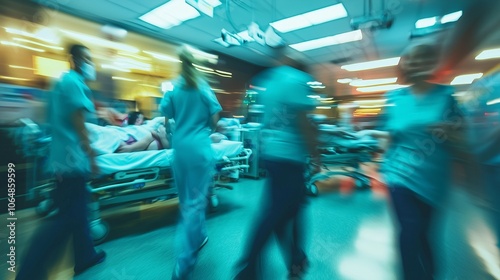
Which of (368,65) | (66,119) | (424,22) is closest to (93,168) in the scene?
(66,119)

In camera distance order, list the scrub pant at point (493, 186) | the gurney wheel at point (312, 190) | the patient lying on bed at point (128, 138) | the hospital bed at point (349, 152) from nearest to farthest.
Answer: the scrub pant at point (493, 186)
the patient lying on bed at point (128, 138)
the gurney wheel at point (312, 190)
the hospital bed at point (349, 152)

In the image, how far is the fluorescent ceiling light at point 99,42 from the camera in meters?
3.31

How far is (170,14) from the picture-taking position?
3455 millimetres

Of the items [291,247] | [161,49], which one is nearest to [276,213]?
[291,247]

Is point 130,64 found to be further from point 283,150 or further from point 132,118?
point 283,150

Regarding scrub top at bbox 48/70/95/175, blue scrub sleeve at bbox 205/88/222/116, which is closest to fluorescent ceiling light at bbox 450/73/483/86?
blue scrub sleeve at bbox 205/88/222/116

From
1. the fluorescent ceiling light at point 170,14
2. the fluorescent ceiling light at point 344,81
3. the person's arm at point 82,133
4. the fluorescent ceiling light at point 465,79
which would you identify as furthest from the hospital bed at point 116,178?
the fluorescent ceiling light at point 344,81

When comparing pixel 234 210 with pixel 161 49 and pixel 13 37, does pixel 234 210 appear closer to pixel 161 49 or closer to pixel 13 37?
pixel 13 37

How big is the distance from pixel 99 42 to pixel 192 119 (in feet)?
11.8

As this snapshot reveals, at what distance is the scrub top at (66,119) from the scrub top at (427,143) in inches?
56.7

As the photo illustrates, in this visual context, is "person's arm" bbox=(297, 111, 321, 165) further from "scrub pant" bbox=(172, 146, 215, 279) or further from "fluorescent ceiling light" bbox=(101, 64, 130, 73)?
"fluorescent ceiling light" bbox=(101, 64, 130, 73)

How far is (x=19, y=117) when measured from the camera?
192 cm

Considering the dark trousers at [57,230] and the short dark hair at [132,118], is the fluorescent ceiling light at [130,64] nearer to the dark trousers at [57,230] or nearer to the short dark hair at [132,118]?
the short dark hair at [132,118]

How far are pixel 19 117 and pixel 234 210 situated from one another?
2123 mm
